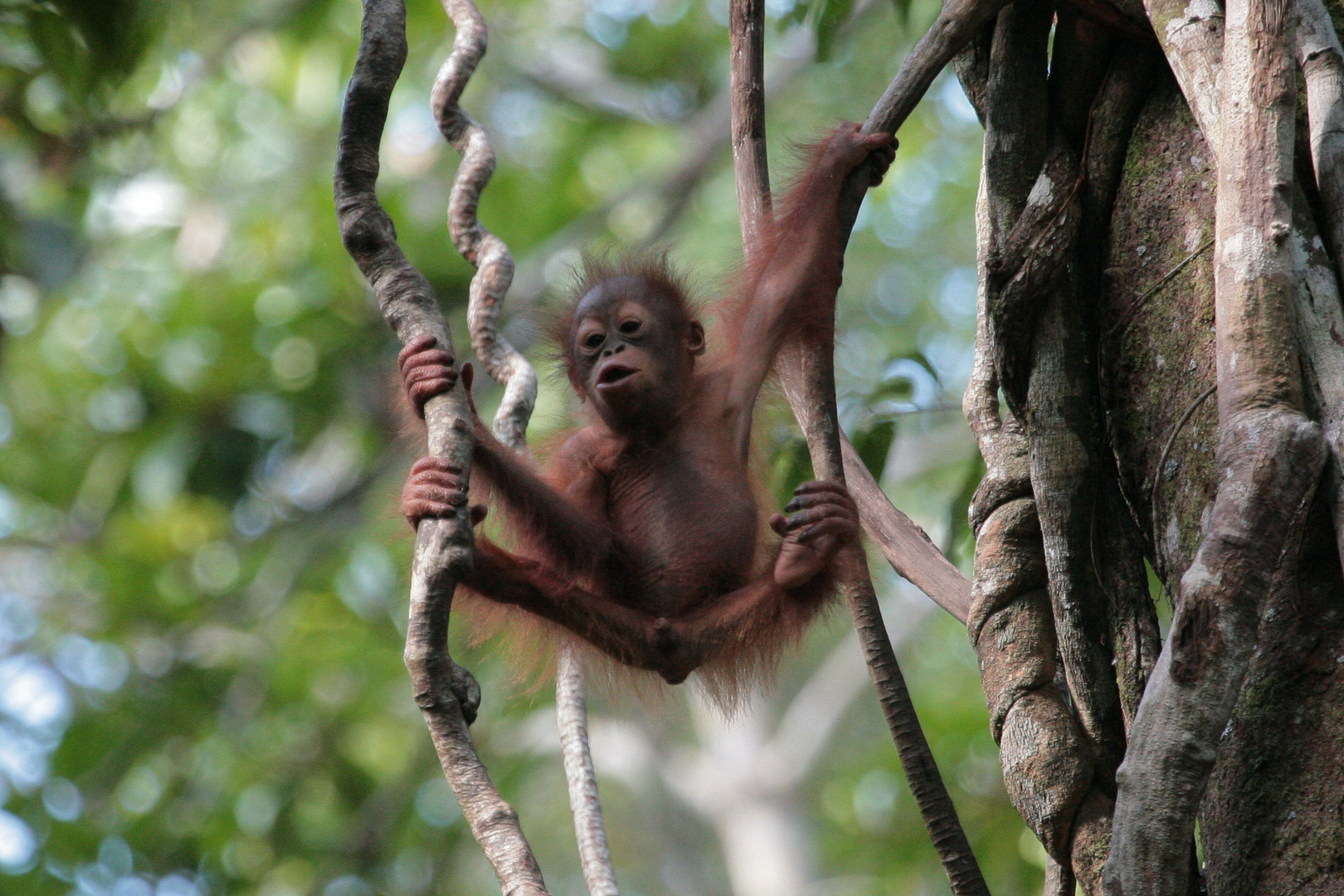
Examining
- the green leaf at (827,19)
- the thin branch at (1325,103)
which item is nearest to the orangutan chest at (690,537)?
the green leaf at (827,19)

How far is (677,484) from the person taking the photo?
3189 mm

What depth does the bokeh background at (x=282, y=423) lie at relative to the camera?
6090mm

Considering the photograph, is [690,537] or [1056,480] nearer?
[1056,480]

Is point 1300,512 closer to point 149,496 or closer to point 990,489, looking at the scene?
point 990,489

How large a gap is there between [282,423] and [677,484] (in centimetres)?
390

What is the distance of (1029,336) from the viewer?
2.06 meters

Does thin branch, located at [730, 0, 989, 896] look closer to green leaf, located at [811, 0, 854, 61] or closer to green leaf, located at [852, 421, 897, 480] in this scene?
green leaf, located at [852, 421, 897, 480]

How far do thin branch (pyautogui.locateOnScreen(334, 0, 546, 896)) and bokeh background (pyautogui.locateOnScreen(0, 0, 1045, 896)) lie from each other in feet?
5.19

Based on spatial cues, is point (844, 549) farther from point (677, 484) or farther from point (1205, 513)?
point (1205, 513)

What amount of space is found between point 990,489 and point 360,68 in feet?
3.97

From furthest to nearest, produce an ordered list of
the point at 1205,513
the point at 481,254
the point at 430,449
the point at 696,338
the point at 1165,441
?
1. the point at 696,338
2. the point at 481,254
3. the point at 430,449
4. the point at 1165,441
5. the point at 1205,513

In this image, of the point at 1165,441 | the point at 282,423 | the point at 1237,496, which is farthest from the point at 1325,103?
the point at 282,423

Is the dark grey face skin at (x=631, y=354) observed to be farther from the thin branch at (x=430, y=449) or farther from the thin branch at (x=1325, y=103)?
the thin branch at (x=1325, y=103)

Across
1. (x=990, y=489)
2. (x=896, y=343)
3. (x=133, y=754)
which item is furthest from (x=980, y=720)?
(x=990, y=489)
